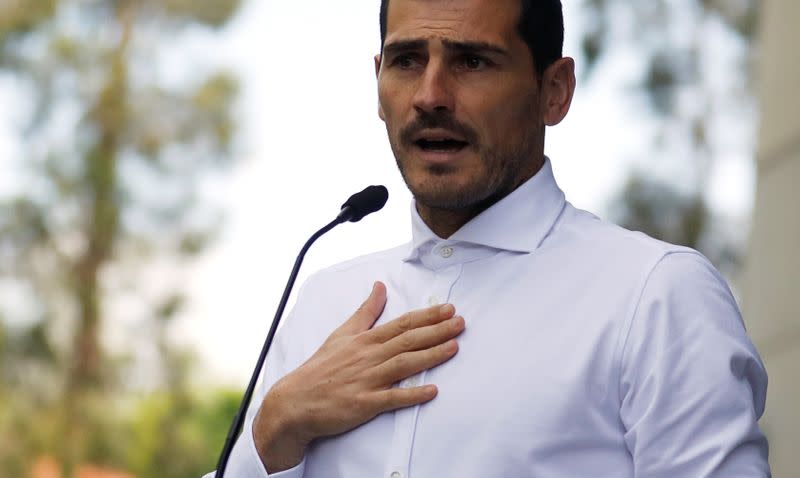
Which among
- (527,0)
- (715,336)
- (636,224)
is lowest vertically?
(636,224)

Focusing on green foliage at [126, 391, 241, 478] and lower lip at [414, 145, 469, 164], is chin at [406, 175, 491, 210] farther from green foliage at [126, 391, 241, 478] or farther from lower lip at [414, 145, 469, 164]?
green foliage at [126, 391, 241, 478]

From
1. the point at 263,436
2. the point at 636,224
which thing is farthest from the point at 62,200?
the point at 263,436

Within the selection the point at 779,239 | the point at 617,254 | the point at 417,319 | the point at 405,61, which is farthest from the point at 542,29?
the point at 779,239

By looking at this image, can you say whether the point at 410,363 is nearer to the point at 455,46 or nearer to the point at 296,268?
the point at 296,268

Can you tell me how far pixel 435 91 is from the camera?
6.36 ft

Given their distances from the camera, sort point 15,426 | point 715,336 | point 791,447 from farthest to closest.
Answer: point 15,426 → point 791,447 → point 715,336

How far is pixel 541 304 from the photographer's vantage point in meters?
1.97

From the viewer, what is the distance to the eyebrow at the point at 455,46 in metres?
1.98

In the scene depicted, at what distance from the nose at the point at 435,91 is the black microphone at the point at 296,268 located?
0.84 feet

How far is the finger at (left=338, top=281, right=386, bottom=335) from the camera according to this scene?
2082mm

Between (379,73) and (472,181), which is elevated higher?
(379,73)

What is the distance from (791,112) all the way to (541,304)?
3833 mm

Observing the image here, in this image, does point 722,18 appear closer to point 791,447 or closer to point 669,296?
point 791,447

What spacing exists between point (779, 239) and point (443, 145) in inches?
148
